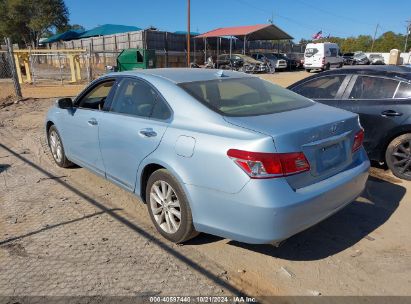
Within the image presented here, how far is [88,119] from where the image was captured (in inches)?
183

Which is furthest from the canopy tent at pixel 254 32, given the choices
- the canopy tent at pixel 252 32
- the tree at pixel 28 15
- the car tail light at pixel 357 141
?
the car tail light at pixel 357 141

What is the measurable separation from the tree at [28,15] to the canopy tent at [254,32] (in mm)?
26402

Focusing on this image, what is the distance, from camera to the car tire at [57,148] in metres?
5.70

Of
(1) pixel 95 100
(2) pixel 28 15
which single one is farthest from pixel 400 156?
(2) pixel 28 15

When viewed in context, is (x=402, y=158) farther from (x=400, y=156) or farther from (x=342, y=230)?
(x=342, y=230)

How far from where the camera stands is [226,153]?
2.92 metres

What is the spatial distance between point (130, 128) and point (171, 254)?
130 centimetres

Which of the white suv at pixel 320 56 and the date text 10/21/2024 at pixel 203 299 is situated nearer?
the date text 10/21/2024 at pixel 203 299

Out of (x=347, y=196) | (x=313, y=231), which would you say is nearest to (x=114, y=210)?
(x=313, y=231)

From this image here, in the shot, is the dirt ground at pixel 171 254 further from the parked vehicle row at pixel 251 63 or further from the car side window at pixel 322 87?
the parked vehicle row at pixel 251 63

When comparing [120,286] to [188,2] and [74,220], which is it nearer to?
[74,220]

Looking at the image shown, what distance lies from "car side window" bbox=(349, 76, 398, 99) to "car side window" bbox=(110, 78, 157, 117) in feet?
10.7

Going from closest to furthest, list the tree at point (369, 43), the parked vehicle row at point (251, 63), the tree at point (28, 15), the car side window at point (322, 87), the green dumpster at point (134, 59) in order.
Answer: the car side window at point (322, 87) → the green dumpster at point (134, 59) → the parked vehicle row at point (251, 63) → the tree at point (28, 15) → the tree at point (369, 43)

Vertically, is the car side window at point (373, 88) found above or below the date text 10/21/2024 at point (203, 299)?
above
